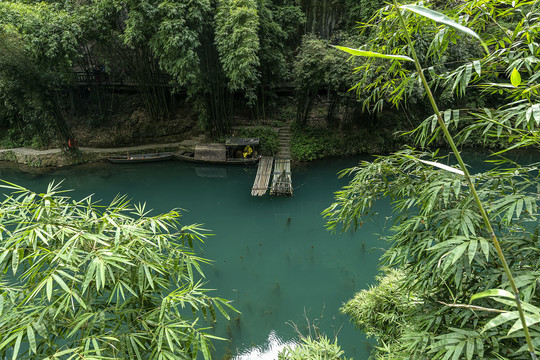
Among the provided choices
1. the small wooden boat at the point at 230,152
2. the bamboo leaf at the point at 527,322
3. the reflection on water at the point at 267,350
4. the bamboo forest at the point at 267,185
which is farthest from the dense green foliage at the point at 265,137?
the bamboo leaf at the point at 527,322

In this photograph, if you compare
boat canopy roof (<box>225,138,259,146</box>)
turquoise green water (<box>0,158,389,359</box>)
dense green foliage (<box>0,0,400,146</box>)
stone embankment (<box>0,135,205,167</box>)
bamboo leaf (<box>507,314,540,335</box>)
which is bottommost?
turquoise green water (<box>0,158,389,359</box>)

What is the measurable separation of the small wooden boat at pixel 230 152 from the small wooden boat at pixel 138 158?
0.82m

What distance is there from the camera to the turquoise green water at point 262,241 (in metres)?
3.80

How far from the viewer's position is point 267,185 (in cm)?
683

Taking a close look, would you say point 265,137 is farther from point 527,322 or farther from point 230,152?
point 527,322

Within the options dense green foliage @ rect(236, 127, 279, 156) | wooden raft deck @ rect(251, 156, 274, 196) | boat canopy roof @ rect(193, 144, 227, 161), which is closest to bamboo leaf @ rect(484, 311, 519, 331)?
Answer: wooden raft deck @ rect(251, 156, 274, 196)

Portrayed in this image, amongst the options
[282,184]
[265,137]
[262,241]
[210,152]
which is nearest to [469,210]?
[262,241]

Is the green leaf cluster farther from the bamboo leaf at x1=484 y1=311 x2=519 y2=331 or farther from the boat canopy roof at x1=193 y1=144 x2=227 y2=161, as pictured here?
the boat canopy roof at x1=193 y1=144 x2=227 y2=161

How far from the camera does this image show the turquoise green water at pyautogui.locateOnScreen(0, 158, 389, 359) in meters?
3.80

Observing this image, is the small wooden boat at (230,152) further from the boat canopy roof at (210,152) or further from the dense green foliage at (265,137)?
the dense green foliage at (265,137)

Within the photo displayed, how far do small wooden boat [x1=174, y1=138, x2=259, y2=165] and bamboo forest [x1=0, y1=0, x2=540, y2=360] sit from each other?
6cm

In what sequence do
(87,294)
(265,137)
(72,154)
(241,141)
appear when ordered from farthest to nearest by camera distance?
(265,137) < (72,154) < (241,141) < (87,294)

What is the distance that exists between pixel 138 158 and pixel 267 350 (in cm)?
689

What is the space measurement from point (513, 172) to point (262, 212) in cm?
493
